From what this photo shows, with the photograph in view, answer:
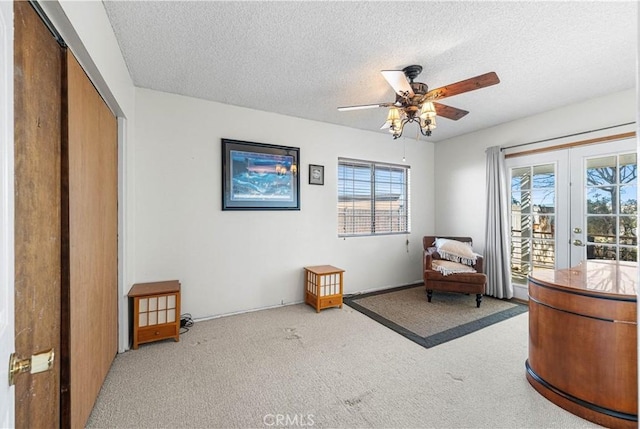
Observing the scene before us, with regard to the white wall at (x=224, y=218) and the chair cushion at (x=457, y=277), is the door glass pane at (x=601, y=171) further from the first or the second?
the white wall at (x=224, y=218)

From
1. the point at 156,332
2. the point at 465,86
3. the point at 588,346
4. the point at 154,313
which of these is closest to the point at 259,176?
the point at 154,313

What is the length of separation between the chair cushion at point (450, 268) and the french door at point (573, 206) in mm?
872

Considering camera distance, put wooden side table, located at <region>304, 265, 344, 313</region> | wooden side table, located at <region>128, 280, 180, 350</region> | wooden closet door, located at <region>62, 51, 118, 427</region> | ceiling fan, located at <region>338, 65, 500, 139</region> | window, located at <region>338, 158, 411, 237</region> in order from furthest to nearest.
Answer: window, located at <region>338, 158, 411, 237</region> → wooden side table, located at <region>304, 265, 344, 313</region> → wooden side table, located at <region>128, 280, 180, 350</region> → ceiling fan, located at <region>338, 65, 500, 139</region> → wooden closet door, located at <region>62, 51, 118, 427</region>

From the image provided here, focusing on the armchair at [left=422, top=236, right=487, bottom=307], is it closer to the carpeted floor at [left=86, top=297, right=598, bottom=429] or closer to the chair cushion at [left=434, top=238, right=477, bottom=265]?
the chair cushion at [left=434, top=238, right=477, bottom=265]

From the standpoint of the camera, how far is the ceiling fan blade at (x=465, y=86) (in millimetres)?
1942

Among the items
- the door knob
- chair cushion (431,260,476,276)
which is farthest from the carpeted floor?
the door knob

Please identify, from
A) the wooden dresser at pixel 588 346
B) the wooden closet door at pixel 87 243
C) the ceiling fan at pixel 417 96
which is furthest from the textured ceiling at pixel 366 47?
the wooden dresser at pixel 588 346

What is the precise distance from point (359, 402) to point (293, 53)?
260cm

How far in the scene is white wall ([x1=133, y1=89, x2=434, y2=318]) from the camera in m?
2.89

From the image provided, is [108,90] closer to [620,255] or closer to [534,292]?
[534,292]

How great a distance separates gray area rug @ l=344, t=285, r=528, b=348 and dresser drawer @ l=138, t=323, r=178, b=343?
203 cm

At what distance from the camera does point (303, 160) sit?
12.3 ft

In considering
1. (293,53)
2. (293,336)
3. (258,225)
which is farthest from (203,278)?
(293,53)

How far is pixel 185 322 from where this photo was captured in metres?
2.96
